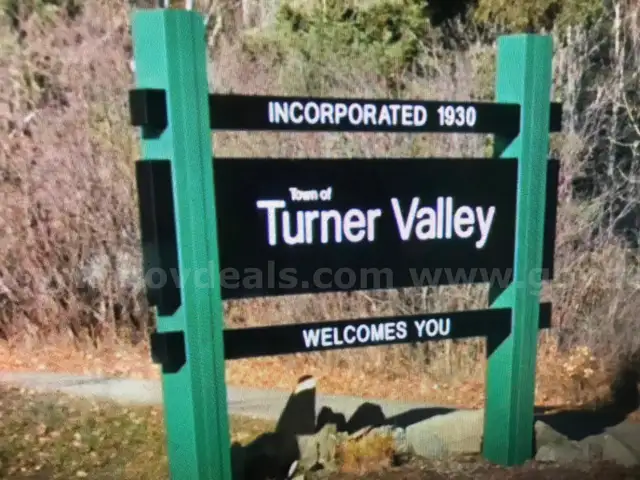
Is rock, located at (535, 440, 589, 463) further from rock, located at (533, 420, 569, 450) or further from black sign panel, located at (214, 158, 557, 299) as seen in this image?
black sign panel, located at (214, 158, 557, 299)

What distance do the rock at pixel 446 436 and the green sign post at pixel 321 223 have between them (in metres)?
0.20

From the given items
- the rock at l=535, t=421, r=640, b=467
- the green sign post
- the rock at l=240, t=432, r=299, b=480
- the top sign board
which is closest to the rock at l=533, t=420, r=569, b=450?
the rock at l=535, t=421, r=640, b=467

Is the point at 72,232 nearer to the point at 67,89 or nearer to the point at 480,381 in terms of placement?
the point at 67,89

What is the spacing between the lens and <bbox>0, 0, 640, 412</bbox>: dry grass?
6.84 m

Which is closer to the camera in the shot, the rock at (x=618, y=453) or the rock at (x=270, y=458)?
the rock at (x=270, y=458)

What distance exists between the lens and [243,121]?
10.7 feet

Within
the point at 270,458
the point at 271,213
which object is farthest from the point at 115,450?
the point at 271,213

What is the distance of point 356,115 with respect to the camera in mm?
3531

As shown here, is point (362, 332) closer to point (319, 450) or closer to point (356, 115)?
point (319, 450)

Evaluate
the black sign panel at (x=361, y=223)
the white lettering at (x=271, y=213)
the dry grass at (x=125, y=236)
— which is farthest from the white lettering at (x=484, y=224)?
the dry grass at (x=125, y=236)

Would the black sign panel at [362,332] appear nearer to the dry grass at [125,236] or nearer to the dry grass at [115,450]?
the dry grass at [115,450]

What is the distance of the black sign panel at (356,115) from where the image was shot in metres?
3.25

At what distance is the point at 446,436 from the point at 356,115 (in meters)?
2.03

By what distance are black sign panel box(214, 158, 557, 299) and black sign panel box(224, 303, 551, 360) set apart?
7.0 inches
